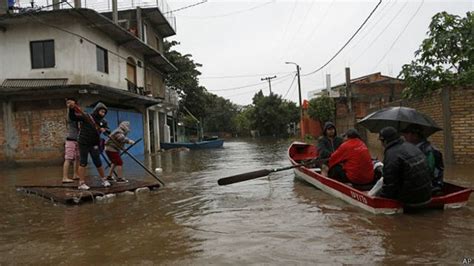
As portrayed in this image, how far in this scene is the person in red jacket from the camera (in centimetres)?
715

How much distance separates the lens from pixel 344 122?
28.1 m

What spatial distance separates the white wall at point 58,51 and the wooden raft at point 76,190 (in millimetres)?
9627

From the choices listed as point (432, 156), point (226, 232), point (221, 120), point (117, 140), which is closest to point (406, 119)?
point (432, 156)

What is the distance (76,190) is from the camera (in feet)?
26.6

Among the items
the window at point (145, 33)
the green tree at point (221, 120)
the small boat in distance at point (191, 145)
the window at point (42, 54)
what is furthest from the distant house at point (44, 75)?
the green tree at point (221, 120)

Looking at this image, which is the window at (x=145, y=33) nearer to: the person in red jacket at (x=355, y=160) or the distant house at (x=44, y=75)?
the distant house at (x=44, y=75)

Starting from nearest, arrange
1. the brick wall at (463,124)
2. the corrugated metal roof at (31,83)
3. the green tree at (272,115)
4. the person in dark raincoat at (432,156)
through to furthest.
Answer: the person in dark raincoat at (432,156), the brick wall at (463,124), the corrugated metal roof at (31,83), the green tree at (272,115)

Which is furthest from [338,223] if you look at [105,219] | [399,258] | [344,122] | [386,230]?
[344,122]

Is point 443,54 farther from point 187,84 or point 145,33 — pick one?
point 187,84

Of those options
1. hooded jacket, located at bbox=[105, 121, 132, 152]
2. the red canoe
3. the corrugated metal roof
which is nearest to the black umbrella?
the red canoe

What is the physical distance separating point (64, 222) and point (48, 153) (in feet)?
42.6

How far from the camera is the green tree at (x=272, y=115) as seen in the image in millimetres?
51969

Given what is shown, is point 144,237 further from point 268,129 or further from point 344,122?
point 268,129

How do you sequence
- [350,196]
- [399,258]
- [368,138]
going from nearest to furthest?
1. [399,258]
2. [350,196]
3. [368,138]
